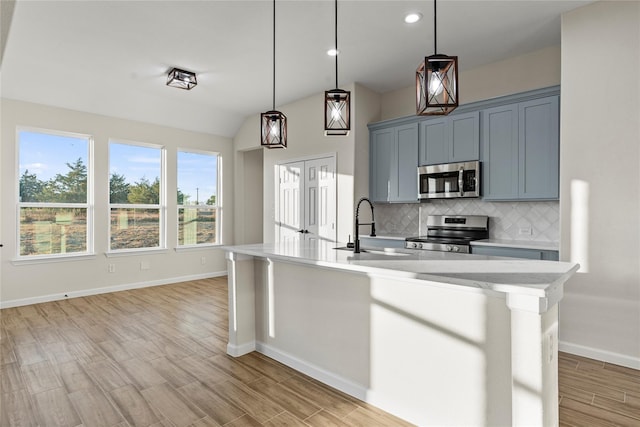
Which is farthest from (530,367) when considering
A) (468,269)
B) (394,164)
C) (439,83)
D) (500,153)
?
(394,164)

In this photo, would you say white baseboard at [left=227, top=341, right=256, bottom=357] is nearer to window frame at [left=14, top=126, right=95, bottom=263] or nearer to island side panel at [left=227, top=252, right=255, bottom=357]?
island side panel at [left=227, top=252, right=255, bottom=357]

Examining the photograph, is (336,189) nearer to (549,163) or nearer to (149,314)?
(549,163)

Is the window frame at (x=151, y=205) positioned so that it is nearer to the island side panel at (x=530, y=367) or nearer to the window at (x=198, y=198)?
the window at (x=198, y=198)

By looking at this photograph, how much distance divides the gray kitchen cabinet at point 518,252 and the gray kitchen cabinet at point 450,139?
1.05 metres

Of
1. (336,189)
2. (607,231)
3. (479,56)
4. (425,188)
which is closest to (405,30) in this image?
(479,56)

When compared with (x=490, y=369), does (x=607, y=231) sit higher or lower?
higher

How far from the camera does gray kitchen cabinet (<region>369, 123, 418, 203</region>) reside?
454 centimetres

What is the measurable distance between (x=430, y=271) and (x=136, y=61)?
13.7ft

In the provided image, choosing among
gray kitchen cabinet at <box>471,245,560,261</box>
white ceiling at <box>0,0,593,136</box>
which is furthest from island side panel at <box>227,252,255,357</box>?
gray kitchen cabinet at <box>471,245,560,261</box>

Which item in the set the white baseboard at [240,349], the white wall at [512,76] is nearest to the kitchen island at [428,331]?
the white baseboard at [240,349]

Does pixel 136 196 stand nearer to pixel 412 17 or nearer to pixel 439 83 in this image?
pixel 412 17

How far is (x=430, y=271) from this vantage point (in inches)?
69.7

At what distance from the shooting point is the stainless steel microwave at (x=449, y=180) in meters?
A: 3.99

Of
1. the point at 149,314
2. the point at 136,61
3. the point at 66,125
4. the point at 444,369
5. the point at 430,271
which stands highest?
the point at 136,61
